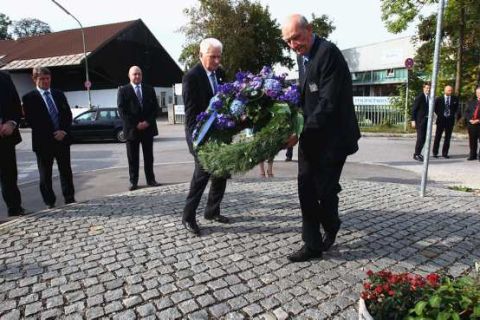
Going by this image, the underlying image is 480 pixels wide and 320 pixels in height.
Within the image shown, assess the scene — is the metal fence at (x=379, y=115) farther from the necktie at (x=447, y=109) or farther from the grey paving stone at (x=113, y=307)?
the grey paving stone at (x=113, y=307)

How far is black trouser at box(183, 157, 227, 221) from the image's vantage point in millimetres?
4418

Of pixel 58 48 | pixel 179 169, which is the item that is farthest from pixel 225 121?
pixel 58 48

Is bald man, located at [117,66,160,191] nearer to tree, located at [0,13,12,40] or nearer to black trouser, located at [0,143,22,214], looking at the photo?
black trouser, located at [0,143,22,214]

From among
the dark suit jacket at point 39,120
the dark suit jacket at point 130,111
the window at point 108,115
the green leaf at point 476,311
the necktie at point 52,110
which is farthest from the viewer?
the window at point 108,115

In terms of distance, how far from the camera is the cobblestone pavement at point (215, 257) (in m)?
3.06

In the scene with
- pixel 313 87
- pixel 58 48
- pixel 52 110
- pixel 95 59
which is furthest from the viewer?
pixel 58 48

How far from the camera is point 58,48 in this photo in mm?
40000

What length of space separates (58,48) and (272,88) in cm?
4165

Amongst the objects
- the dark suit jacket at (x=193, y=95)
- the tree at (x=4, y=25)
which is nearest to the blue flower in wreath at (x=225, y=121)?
the dark suit jacket at (x=193, y=95)

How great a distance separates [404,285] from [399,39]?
110 ft

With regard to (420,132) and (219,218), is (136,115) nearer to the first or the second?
(219,218)

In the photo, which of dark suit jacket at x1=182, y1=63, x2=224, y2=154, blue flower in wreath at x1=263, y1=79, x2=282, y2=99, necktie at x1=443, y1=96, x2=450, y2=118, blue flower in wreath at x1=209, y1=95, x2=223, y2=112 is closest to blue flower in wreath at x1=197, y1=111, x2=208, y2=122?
blue flower in wreath at x1=209, y1=95, x2=223, y2=112

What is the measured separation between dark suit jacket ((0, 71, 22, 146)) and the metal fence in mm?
18325

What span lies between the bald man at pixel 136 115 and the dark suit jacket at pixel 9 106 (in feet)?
6.13
